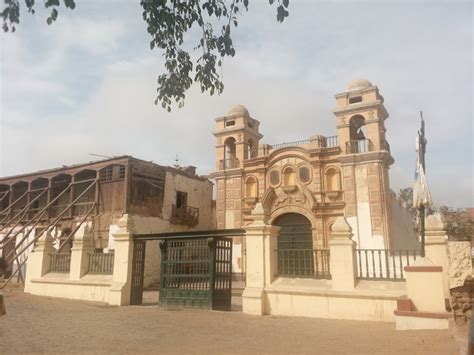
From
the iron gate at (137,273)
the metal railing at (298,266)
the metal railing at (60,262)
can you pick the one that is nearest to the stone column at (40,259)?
the metal railing at (60,262)

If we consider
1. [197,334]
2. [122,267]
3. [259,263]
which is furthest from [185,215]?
[197,334]

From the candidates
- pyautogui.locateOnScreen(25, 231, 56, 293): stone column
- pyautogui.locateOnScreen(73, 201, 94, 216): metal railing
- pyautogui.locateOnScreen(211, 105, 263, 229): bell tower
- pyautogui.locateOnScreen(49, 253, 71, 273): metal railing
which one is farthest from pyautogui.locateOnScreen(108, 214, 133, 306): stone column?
pyautogui.locateOnScreen(73, 201, 94, 216): metal railing

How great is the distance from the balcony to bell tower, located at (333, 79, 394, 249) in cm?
997

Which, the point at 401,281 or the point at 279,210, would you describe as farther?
the point at 279,210

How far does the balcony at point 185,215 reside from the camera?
2428 cm

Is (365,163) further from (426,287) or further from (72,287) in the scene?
(72,287)

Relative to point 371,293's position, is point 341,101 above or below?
above

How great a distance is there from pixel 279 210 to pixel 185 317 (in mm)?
12658

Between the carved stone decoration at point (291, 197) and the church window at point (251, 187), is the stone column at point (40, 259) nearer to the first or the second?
the church window at point (251, 187)

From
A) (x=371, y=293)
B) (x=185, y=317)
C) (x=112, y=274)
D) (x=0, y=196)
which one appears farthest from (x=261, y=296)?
(x=0, y=196)

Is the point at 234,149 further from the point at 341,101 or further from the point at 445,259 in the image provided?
the point at 445,259

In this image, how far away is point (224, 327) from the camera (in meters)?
8.23

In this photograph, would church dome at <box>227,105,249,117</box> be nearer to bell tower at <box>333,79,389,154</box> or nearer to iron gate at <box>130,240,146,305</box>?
bell tower at <box>333,79,389,154</box>

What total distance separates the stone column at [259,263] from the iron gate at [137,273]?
3.95 meters
